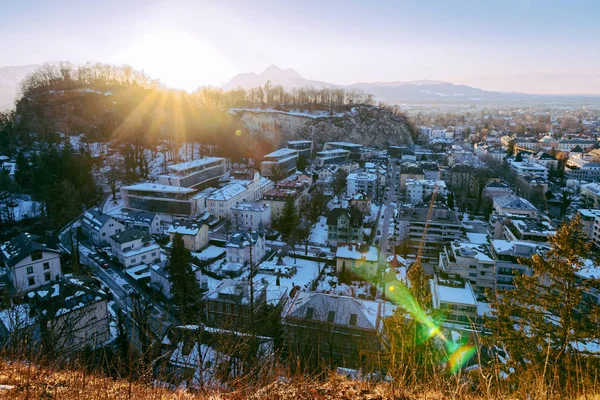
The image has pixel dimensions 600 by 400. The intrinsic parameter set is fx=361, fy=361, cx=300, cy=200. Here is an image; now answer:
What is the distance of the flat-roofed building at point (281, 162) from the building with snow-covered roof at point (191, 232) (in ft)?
40.0

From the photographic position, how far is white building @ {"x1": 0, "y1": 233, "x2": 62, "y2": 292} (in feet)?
35.6

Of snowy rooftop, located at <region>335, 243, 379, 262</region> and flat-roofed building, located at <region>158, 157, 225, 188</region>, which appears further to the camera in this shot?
flat-roofed building, located at <region>158, 157, 225, 188</region>

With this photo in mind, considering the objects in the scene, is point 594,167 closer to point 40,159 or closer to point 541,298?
point 541,298

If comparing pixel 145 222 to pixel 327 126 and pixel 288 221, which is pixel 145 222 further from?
pixel 327 126

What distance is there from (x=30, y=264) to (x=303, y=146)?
26776mm

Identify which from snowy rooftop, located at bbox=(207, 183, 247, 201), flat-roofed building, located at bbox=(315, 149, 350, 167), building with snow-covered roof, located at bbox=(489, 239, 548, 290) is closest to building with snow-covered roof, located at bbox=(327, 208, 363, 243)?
snowy rooftop, located at bbox=(207, 183, 247, 201)

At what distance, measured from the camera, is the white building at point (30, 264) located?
35.6 feet

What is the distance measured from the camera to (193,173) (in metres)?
23.1

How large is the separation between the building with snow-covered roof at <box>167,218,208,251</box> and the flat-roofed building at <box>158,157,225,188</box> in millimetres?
6454

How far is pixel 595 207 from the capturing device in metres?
21.6

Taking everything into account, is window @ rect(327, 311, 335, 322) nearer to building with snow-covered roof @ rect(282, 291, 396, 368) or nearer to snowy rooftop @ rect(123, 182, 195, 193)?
building with snow-covered roof @ rect(282, 291, 396, 368)

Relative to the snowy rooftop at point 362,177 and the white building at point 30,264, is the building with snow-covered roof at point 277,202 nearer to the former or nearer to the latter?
the snowy rooftop at point 362,177

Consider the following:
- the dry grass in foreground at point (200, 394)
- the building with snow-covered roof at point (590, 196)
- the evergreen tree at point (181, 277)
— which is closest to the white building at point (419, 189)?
the building with snow-covered roof at point (590, 196)

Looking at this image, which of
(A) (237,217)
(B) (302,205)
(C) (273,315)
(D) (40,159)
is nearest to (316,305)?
(C) (273,315)
